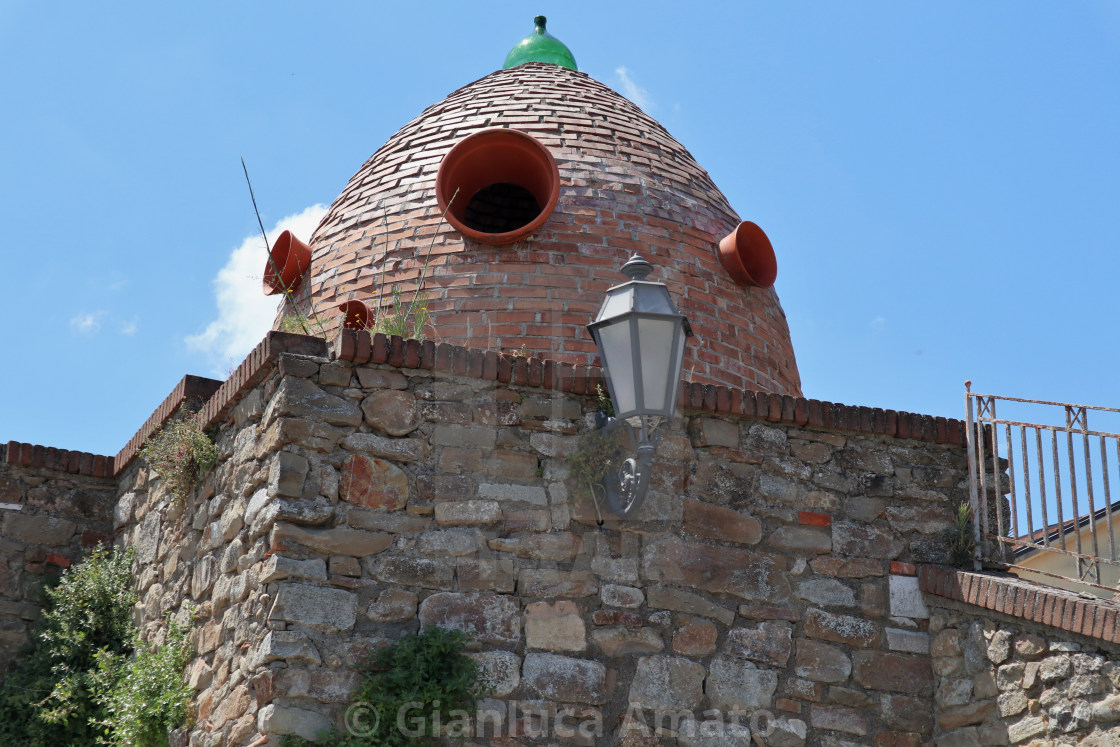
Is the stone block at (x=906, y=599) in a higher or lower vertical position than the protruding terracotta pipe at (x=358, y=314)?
lower

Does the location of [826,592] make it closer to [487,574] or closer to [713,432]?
[713,432]

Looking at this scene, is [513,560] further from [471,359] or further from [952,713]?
[952,713]

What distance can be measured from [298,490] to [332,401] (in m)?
0.40

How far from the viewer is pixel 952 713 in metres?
5.57

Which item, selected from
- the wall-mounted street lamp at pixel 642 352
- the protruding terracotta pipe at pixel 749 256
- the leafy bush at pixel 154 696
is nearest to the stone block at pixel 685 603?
the wall-mounted street lamp at pixel 642 352

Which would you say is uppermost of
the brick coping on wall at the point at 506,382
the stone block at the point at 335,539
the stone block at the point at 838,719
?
the brick coping on wall at the point at 506,382

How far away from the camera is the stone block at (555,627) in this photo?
5148 millimetres

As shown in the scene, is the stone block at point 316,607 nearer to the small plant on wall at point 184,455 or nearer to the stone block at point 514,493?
the stone block at point 514,493

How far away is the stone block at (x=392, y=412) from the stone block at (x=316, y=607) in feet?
2.30

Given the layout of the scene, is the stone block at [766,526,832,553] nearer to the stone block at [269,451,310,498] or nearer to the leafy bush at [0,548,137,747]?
the stone block at [269,451,310,498]

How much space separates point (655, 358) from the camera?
15.4ft

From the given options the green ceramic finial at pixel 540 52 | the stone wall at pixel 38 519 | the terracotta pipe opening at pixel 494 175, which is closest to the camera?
the stone wall at pixel 38 519

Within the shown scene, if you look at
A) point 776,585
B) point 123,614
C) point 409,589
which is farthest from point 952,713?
point 123,614

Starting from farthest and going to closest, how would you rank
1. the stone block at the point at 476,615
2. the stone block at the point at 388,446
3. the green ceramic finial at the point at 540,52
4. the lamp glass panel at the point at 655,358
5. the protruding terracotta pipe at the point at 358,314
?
the green ceramic finial at the point at 540,52, the protruding terracotta pipe at the point at 358,314, the stone block at the point at 388,446, the stone block at the point at 476,615, the lamp glass panel at the point at 655,358
